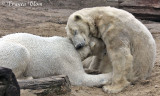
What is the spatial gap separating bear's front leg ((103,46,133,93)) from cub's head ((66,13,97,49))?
575 millimetres

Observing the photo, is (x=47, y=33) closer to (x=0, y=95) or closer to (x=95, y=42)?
(x=95, y=42)

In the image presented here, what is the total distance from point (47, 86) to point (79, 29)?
4.83 ft

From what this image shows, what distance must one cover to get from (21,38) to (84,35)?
108 centimetres

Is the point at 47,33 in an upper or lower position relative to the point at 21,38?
lower

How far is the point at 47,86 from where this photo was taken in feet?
17.3

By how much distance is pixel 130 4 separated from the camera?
40.5 feet

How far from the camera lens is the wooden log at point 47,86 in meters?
5.15

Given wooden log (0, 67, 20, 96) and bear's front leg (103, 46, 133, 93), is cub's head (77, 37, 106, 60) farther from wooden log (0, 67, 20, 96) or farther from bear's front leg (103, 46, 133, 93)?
wooden log (0, 67, 20, 96)

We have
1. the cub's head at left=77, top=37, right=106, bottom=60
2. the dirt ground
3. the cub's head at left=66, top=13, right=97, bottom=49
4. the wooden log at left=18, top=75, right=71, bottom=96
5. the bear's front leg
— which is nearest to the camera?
the wooden log at left=18, top=75, right=71, bottom=96

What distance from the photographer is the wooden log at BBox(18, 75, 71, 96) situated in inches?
203

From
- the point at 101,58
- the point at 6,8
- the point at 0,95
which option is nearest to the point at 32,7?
the point at 6,8

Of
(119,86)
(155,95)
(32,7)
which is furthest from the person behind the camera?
(32,7)

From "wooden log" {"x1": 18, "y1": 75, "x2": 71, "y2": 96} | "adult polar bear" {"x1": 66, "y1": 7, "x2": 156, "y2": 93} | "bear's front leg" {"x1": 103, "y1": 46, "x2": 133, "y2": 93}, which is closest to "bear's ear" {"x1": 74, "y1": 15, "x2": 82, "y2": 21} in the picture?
"adult polar bear" {"x1": 66, "y1": 7, "x2": 156, "y2": 93}

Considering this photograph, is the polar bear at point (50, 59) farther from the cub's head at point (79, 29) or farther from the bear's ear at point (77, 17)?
the bear's ear at point (77, 17)
